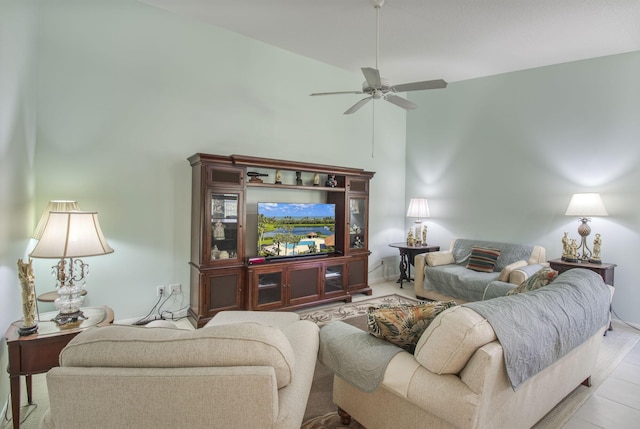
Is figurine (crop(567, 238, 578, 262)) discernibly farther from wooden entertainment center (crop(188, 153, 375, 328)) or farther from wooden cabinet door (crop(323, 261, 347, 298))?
wooden cabinet door (crop(323, 261, 347, 298))

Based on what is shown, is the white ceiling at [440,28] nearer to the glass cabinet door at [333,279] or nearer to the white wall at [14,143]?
the white wall at [14,143]

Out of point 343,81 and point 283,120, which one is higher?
point 343,81

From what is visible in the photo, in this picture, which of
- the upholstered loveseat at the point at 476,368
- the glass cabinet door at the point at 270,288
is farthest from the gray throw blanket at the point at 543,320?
the glass cabinet door at the point at 270,288

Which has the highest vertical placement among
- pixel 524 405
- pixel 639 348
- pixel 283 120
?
pixel 283 120

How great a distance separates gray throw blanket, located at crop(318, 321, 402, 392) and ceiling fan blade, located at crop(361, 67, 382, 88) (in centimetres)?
200

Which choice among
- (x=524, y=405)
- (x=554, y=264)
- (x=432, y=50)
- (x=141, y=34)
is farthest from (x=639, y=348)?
(x=141, y=34)

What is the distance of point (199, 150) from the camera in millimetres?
3631

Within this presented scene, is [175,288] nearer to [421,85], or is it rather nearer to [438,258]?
[421,85]

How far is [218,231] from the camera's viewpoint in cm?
346

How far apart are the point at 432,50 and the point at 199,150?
3161 millimetres

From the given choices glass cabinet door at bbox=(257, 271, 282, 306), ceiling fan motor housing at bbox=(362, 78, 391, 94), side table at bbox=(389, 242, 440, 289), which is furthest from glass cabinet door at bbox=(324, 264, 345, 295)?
ceiling fan motor housing at bbox=(362, 78, 391, 94)

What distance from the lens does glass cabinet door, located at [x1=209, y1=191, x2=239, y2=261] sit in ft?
11.2

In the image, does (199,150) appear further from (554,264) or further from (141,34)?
(554,264)

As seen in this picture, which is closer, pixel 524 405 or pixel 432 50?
pixel 524 405
